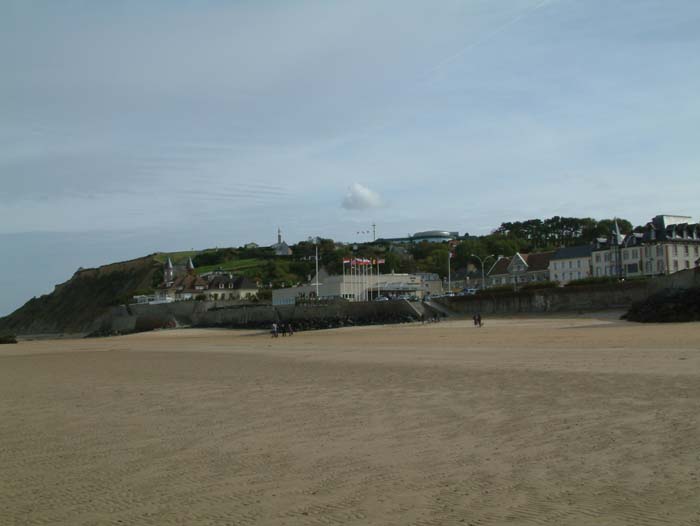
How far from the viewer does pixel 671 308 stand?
118 feet

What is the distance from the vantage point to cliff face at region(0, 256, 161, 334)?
13325cm

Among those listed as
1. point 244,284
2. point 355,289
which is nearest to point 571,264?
point 355,289

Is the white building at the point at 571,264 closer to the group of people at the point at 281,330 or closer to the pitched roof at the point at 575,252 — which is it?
the pitched roof at the point at 575,252

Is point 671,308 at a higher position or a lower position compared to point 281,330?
higher

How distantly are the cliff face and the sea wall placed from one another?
8979 cm

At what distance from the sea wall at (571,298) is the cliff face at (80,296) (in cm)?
8979

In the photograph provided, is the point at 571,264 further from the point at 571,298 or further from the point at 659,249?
the point at 571,298

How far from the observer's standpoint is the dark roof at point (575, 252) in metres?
83.1

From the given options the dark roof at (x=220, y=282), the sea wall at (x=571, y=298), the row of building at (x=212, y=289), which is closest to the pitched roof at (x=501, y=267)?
the row of building at (x=212, y=289)

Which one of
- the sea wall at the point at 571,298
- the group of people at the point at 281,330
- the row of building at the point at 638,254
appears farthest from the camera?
→ the row of building at the point at 638,254

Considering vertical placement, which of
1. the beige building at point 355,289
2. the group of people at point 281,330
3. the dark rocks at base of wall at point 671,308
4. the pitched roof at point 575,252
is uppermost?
the pitched roof at point 575,252

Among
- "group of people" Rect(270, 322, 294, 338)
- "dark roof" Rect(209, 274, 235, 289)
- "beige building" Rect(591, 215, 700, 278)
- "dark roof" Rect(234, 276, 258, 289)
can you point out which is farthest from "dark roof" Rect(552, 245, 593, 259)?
"dark roof" Rect(209, 274, 235, 289)

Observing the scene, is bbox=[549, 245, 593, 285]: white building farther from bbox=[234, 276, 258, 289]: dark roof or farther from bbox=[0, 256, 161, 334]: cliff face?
bbox=[0, 256, 161, 334]: cliff face

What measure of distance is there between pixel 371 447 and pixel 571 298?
4460cm
